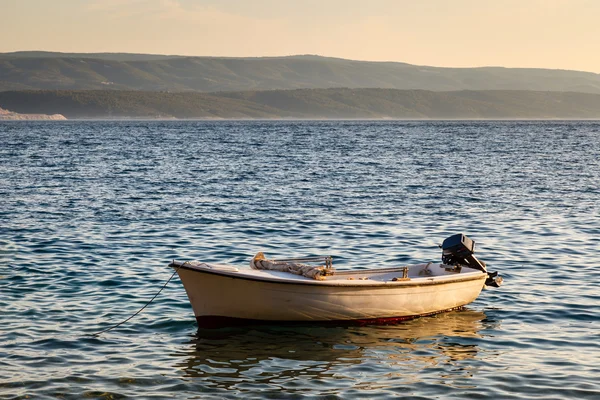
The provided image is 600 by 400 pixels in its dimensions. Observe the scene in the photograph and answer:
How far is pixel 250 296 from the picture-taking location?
642 inches

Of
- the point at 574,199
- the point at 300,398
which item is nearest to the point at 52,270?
the point at 300,398

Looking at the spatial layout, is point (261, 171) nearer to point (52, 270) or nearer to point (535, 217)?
point (535, 217)

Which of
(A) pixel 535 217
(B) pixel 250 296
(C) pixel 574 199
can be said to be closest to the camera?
(B) pixel 250 296

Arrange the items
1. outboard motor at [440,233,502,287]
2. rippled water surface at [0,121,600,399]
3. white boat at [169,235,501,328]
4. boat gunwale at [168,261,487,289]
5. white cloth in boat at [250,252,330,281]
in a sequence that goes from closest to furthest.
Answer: rippled water surface at [0,121,600,399] → boat gunwale at [168,261,487,289] → white boat at [169,235,501,328] → white cloth in boat at [250,252,330,281] → outboard motor at [440,233,502,287]

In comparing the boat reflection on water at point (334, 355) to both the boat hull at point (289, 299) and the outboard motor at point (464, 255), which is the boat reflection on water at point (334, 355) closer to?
the boat hull at point (289, 299)

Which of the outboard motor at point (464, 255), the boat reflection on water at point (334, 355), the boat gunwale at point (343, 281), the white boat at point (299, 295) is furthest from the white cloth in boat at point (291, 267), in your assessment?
the outboard motor at point (464, 255)

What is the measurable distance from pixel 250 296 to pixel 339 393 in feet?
11.8

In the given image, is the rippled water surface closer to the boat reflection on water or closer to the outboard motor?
the boat reflection on water

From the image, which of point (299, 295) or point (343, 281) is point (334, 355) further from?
point (343, 281)

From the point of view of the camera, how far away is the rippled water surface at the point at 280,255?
13.9 metres

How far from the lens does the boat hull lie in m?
16.2

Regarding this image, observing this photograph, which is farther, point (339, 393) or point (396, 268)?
point (396, 268)

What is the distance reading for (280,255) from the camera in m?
24.6

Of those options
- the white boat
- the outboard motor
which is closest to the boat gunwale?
the white boat
